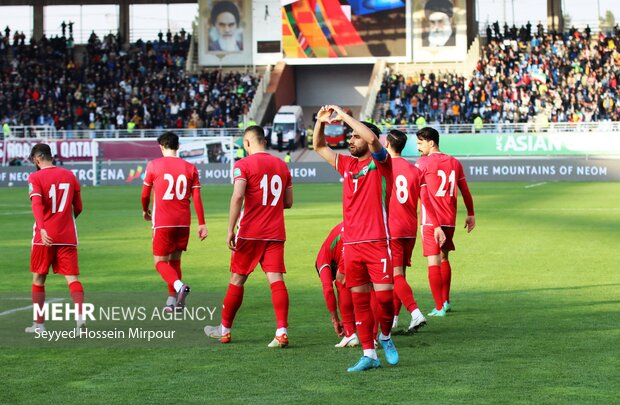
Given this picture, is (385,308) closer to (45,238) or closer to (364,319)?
(364,319)

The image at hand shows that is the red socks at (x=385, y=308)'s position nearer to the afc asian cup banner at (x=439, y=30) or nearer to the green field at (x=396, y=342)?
the green field at (x=396, y=342)

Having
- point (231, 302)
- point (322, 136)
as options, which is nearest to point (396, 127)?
point (231, 302)

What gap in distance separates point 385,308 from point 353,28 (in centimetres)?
6097

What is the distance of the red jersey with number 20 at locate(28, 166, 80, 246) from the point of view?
10930mm

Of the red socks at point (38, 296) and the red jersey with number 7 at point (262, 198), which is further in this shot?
the red socks at point (38, 296)

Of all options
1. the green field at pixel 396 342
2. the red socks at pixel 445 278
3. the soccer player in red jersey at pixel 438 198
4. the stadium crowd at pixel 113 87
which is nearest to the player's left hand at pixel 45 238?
the green field at pixel 396 342

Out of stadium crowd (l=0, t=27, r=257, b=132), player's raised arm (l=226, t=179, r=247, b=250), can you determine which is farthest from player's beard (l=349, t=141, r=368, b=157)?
stadium crowd (l=0, t=27, r=257, b=132)

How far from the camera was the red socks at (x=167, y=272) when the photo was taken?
12117 millimetres

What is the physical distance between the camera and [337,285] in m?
10.3

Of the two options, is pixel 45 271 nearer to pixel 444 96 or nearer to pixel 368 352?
pixel 368 352

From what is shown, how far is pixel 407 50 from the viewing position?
69.1m

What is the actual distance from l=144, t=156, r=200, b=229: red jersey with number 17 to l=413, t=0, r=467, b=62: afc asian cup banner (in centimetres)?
5770

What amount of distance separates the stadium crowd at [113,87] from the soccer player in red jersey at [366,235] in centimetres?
5188

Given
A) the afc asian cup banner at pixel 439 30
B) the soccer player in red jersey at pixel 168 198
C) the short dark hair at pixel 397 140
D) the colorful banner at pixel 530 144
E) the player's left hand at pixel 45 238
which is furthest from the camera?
the afc asian cup banner at pixel 439 30
